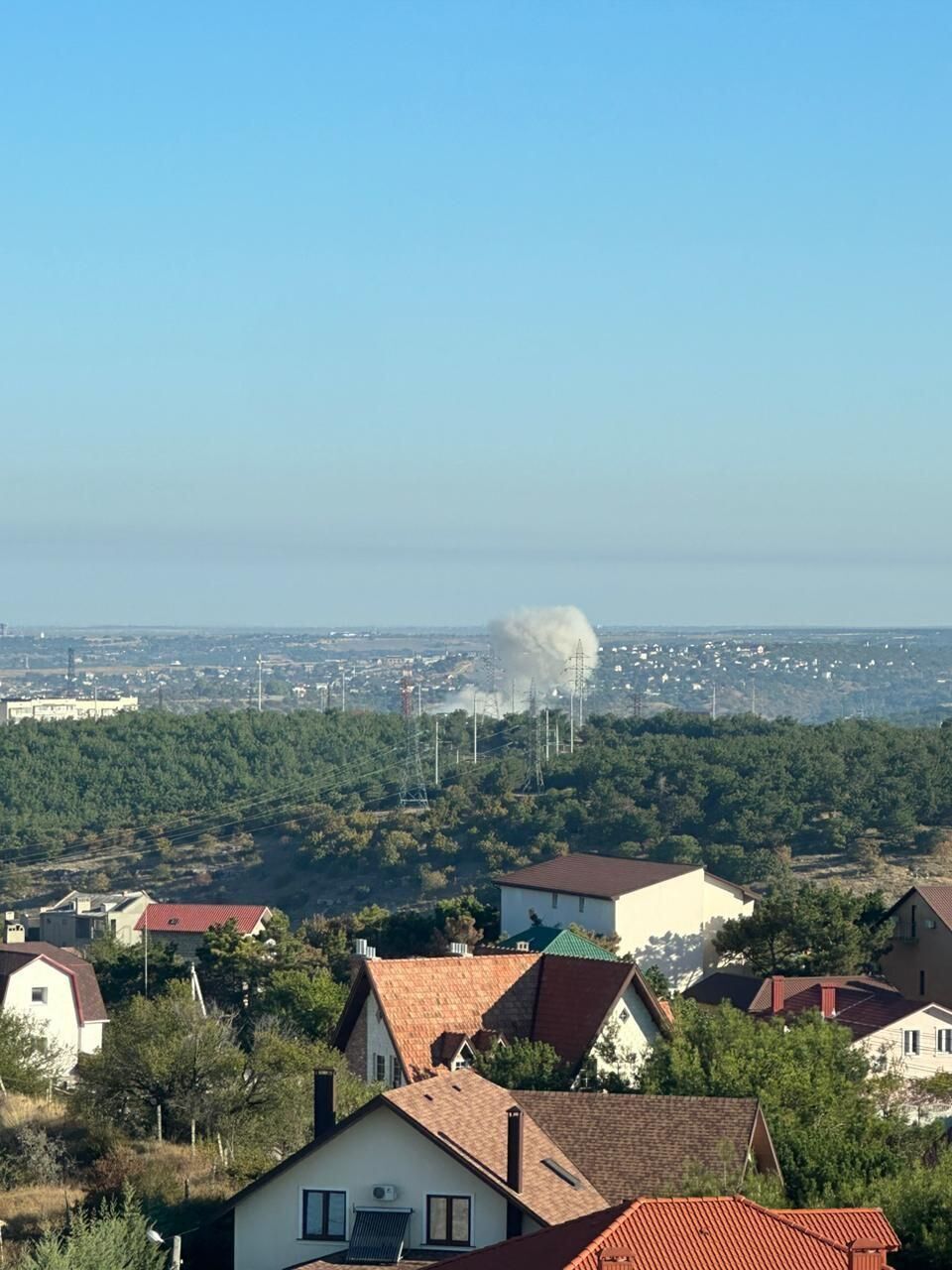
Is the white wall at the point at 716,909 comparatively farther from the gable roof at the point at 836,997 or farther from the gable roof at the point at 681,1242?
the gable roof at the point at 681,1242

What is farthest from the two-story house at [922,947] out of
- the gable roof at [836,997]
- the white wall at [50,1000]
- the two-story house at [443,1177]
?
the two-story house at [443,1177]

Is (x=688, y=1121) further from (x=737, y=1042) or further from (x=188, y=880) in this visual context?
(x=188, y=880)

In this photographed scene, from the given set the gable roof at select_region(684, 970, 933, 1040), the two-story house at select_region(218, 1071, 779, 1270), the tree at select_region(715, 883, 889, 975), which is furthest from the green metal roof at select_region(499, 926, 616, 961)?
the two-story house at select_region(218, 1071, 779, 1270)

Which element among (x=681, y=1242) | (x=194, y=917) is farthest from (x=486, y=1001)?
(x=194, y=917)

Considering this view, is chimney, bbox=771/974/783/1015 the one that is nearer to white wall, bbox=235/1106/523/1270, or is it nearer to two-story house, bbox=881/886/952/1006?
two-story house, bbox=881/886/952/1006

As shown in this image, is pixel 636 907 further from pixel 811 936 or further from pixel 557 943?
pixel 557 943

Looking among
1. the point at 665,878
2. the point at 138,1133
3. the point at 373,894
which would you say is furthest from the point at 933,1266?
the point at 373,894
